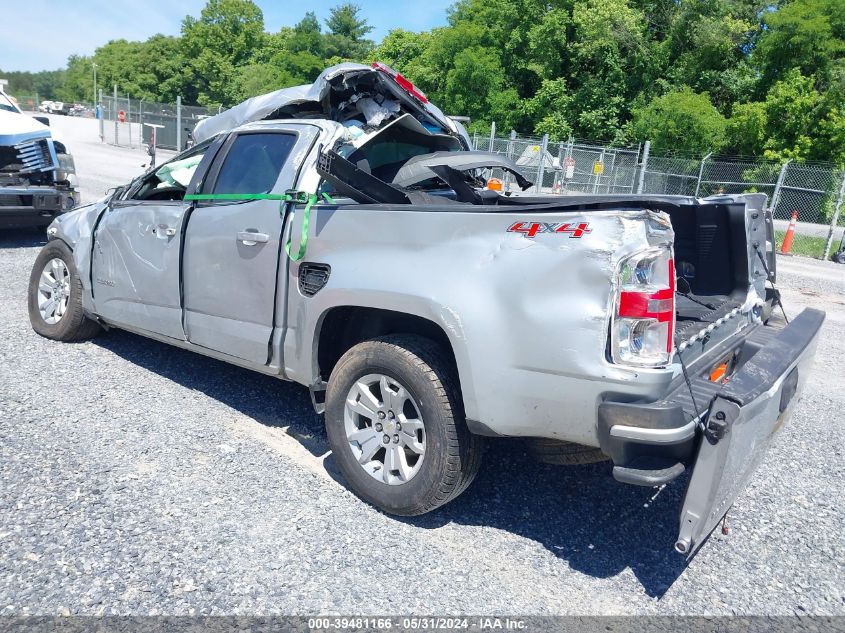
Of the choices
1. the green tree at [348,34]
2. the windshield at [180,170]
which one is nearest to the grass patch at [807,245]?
the windshield at [180,170]

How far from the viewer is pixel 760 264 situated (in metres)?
4.11

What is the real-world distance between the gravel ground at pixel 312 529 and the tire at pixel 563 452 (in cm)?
39

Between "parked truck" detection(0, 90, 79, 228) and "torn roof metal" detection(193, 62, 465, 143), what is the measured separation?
431 centimetres

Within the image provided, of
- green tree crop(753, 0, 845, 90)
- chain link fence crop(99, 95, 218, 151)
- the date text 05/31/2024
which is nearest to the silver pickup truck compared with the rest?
the date text 05/31/2024

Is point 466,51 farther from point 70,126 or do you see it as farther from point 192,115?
point 70,126

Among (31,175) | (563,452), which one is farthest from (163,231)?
(31,175)

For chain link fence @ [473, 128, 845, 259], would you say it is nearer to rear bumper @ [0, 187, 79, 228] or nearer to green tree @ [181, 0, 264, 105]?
rear bumper @ [0, 187, 79, 228]

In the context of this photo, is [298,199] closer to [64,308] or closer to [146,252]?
[146,252]

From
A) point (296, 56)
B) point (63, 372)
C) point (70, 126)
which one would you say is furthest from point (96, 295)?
point (296, 56)

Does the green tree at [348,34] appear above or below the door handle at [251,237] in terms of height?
above

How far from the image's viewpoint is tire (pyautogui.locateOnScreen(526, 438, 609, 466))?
301 cm

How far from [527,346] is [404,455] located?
2.92 feet

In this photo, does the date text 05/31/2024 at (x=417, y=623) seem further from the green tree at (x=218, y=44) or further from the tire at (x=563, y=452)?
the green tree at (x=218, y=44)

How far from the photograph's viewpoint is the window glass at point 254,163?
153 inches
